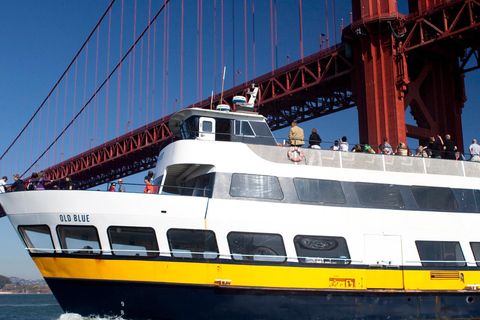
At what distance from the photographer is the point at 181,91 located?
3638cm

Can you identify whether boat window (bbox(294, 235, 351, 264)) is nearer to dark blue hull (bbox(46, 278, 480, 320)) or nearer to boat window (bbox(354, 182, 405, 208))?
dark blue hull (bbox(46, 278, 480, 320))

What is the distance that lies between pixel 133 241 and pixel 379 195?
5.91 metres

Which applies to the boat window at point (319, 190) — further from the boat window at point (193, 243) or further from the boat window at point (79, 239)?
the boat window at point (79, 239)

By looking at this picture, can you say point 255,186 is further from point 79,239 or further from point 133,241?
point 79,239

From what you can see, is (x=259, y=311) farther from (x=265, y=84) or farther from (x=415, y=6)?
(x=265, y=84)

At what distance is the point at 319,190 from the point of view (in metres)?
11.5

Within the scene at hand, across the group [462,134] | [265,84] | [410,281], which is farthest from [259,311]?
[265,84]

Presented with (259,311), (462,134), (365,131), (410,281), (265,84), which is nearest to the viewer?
(259,311)

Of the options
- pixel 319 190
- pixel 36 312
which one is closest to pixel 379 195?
pixel 319 190

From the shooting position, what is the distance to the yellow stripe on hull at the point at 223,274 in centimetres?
1019

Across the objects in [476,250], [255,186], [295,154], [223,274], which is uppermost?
[295,154]

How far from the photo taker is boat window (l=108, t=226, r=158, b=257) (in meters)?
10.3

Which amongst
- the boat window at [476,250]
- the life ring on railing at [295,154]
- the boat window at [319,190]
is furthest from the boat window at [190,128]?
the boat window at [476,250]

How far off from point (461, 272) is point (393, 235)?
1.96 meters
